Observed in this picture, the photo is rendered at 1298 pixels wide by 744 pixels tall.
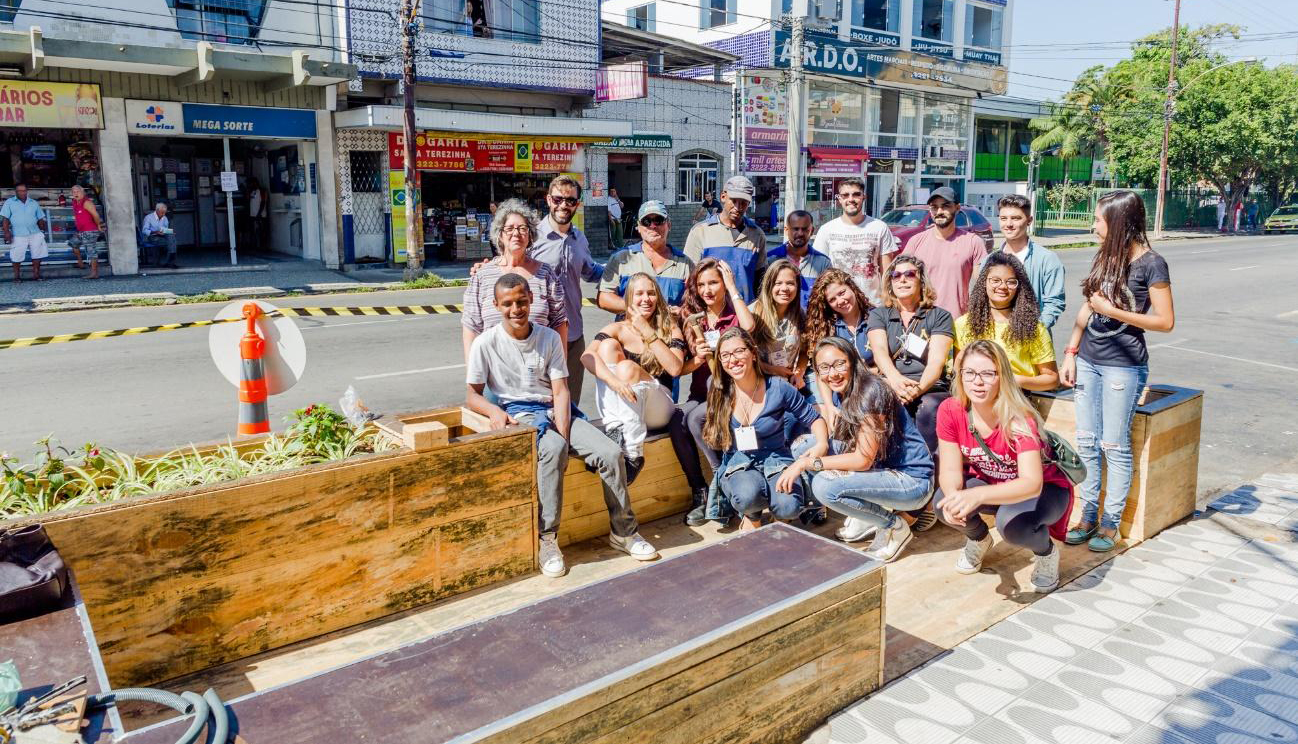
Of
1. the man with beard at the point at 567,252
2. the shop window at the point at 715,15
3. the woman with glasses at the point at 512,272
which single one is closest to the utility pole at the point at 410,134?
the man with beard at the point at 567,252

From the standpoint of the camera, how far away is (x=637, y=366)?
17.7 ft

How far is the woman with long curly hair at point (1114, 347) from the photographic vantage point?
16.5 feet

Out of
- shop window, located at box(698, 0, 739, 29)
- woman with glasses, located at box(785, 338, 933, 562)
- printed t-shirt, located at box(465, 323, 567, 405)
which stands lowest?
woman with glasses, located at box(785, 338, 933, 562)

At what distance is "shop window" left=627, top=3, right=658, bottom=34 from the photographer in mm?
37438

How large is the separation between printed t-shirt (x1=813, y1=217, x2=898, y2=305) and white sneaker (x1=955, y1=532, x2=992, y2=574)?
240cm

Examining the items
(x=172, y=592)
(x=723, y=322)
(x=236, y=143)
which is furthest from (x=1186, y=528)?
(x=236, y=143)

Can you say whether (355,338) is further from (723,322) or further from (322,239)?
(322,239)

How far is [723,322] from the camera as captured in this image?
590 centimetres

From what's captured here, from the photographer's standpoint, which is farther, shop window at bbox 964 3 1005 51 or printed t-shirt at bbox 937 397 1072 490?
shop window at bbox 964 3 1005 51

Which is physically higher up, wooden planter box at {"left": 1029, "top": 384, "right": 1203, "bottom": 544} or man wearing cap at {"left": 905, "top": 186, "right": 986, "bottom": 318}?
man wearing cap at {"left": 905, "top": 186, "right": 986, "bottom": 318}

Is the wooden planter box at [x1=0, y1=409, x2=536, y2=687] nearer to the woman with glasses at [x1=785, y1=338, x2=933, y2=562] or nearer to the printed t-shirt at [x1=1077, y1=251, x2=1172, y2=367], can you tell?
the woman with glasses at [x1=785, y1=338, x2=933, y2=562]

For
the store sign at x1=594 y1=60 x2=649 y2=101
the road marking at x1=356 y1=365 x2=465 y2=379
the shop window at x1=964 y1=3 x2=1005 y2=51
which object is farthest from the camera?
the shop window at x1=964 y1=3 x2=1005 y2=51

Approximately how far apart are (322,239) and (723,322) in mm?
17770

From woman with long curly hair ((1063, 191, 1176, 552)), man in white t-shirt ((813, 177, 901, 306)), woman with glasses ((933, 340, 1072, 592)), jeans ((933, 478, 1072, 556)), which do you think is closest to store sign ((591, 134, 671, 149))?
man in white t-shirt ((813, 177, 901, 306))
